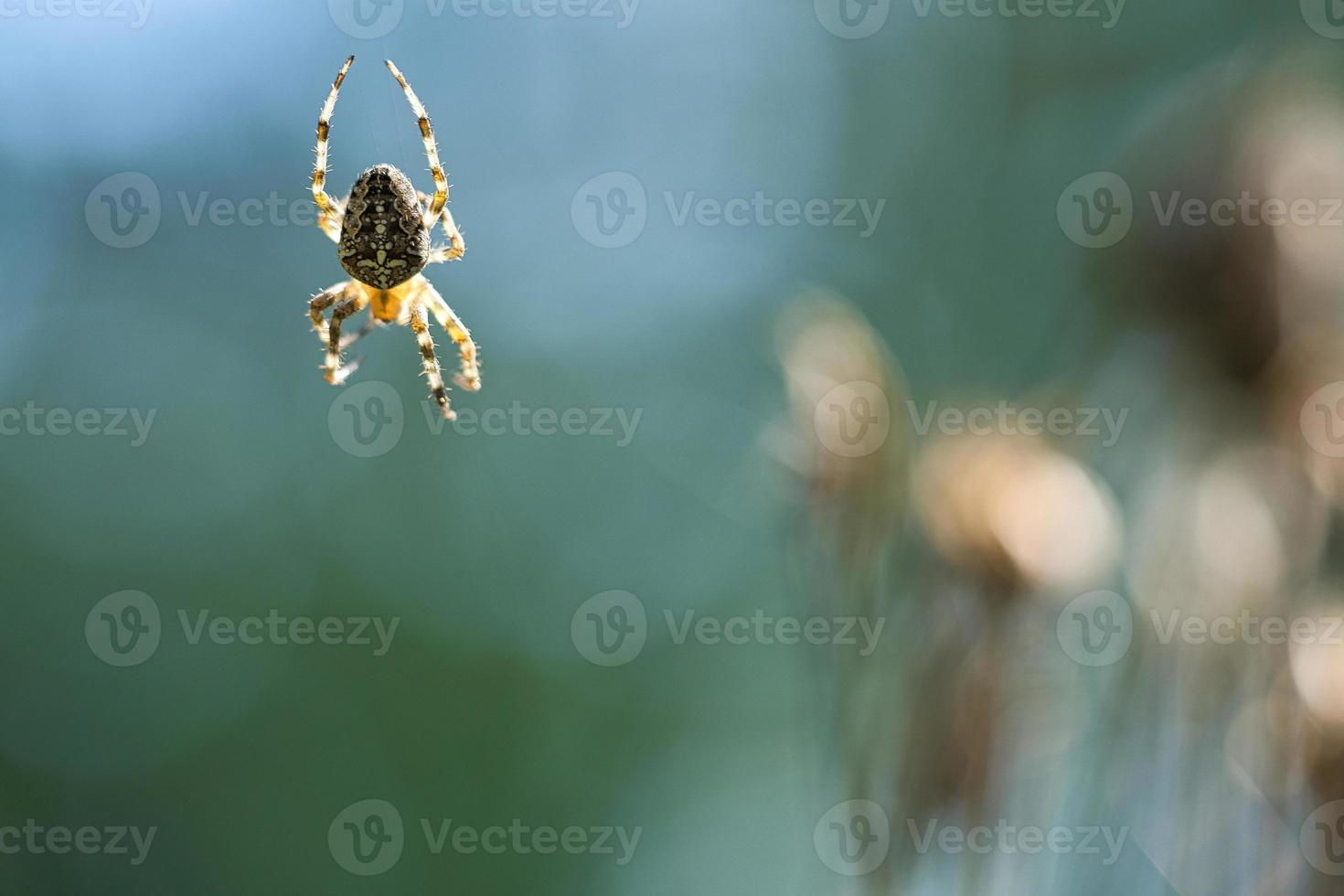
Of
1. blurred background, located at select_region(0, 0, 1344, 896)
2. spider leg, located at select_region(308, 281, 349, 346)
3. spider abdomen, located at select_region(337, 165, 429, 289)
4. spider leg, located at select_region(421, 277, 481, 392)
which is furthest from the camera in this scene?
blurred background, located at select_region(0, 0, 1344, 896)

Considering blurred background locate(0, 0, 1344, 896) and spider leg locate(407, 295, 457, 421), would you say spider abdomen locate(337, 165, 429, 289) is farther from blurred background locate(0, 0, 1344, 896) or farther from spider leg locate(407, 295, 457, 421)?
blurred background locate(0, 0, 1344, 896)

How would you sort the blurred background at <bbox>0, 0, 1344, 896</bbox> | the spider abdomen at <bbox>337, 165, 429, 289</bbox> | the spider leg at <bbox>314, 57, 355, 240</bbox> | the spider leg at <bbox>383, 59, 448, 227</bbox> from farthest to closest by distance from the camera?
the blurred background at <bbox>0, 0, 1344, 896</bbox> → the spider leg at <bbox>314, 57, 355, 240</bbox> → the spider leg at <bbox>383, 59, 448, 227</bbox> → the spider abdomen at <bbox>337, 165, 429, 289</bbox>

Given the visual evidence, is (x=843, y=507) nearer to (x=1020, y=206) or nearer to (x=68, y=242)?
(x=1020, y=206)

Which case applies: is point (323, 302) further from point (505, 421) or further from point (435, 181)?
point (505, 421)

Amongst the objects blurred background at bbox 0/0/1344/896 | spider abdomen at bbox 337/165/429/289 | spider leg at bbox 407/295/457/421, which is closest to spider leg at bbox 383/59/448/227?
spider abdomen at bbox 337/165/429/289

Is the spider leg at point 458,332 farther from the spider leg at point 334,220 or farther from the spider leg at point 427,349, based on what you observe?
the spider leg at point 334,220

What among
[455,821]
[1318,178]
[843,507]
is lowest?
[455,821]

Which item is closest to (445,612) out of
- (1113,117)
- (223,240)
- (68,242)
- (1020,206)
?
(223,240)
